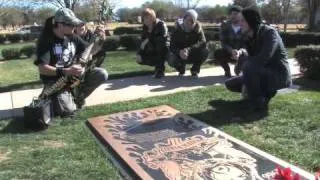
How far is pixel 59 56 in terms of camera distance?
19.9 ft

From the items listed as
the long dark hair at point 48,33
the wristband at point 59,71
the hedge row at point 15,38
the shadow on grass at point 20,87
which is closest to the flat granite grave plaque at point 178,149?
the wristband at point 59,71

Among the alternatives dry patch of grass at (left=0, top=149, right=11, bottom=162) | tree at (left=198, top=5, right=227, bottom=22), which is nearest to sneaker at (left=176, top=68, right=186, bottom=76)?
dry patch of grass at (left=0, top=149, right=11, bottom=162)

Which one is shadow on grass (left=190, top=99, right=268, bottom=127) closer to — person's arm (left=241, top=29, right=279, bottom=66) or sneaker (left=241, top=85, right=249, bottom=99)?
sneaker (left=241, top=85, right=249, bottom=99)

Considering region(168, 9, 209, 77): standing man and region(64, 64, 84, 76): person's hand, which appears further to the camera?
region(168, 9, 209, 77): standing man

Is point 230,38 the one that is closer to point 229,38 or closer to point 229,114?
point 229,38

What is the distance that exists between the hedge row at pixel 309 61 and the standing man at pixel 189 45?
1601 millimetres

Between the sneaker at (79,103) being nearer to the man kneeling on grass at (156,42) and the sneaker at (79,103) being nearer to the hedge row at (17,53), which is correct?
the man kneeling on grass at (156,42)

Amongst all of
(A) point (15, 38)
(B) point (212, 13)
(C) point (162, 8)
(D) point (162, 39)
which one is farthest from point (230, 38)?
(B) point (212, 13)

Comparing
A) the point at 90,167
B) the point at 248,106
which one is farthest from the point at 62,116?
the point at 248,106

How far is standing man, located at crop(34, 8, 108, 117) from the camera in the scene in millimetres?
5914

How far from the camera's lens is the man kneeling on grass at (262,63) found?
5688mm

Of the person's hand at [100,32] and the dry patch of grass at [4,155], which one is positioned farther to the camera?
the person's hand at [100,32]

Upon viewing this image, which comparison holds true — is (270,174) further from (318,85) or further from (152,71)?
(152,71)

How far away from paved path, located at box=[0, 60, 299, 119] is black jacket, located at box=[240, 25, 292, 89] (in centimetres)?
188
